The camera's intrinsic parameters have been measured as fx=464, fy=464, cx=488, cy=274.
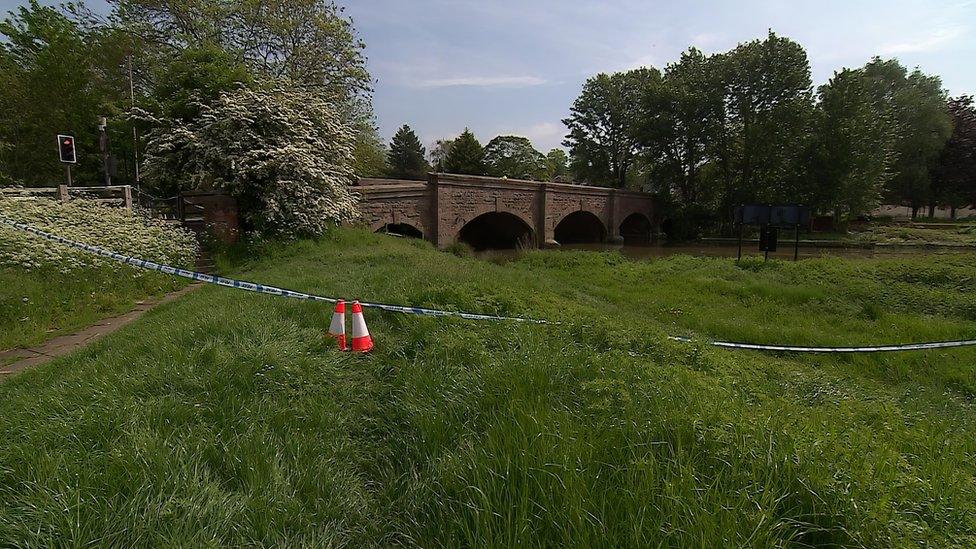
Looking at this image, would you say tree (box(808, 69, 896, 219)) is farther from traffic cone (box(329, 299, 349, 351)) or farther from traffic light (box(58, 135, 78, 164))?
traffic light (box(58, 135, 78, 164))

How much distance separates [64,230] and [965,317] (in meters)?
16.0

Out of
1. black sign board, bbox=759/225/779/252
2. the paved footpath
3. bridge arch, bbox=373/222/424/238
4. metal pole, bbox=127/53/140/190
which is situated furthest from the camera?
bridge arch, bbox=373/222/424/238

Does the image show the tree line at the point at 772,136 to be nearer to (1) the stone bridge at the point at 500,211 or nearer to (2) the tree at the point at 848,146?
(2) the tree at the point at 848,146

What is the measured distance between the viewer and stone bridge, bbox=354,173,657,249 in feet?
62.7

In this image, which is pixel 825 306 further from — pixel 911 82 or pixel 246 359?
pixel 911 82

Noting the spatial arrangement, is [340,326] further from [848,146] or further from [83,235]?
[848,146]

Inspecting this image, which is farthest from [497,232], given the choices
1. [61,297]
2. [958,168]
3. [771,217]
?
[958,168]

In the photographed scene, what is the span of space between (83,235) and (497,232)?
23.7 meters

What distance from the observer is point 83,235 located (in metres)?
8.33

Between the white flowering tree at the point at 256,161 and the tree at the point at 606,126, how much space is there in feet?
136

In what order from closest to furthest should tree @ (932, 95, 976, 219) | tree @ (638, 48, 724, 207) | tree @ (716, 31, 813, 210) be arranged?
tree @ (716, 31, 813, 210) → tree @ (638, 48, 724, 207) → tree @ (932, 95, 976, 219)

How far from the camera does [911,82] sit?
42500mm

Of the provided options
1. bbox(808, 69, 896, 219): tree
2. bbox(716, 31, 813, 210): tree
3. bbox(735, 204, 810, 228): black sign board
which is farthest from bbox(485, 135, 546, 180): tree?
bbox(735, 204, 810, 228): black sign board

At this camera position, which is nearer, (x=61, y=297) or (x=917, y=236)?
(x=61, y=297)
